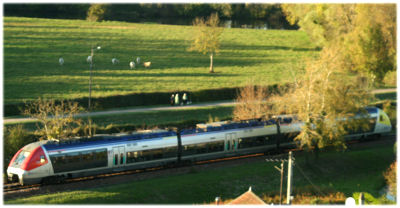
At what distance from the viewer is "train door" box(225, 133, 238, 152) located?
39875mm

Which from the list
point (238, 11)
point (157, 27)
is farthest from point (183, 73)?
point (238, 11)

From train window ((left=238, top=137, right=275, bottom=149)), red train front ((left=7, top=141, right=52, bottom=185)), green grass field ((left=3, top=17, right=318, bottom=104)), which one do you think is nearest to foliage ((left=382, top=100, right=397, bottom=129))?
green grass field ((left=3, top=17, right=318, bottom=104))

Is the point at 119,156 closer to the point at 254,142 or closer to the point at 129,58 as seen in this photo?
the point at 254,142

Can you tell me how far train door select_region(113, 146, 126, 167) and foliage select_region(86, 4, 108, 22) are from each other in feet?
222

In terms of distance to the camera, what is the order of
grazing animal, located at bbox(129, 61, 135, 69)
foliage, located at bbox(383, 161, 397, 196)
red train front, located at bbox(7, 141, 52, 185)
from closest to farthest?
red train front, located at bbox(7, 141, 52, 185)
foliage, located at bbox(383, 161, 397, 196)
grazing animal, located at bbox(129, 61, 135, 69)

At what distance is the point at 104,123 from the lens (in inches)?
1861

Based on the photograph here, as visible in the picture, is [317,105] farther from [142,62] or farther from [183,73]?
[142,62]

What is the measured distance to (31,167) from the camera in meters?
32.8

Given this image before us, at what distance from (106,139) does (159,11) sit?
8681 centimetres

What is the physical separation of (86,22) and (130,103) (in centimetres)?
4786

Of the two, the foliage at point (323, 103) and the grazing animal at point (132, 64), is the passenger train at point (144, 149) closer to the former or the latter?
the foliage at point (323, 103)

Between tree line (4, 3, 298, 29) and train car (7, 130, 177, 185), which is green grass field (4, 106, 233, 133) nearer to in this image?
train car (7, 130, 177, 185)

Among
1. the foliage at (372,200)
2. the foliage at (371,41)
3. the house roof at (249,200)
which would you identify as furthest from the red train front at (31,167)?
the foliage at (371,41)

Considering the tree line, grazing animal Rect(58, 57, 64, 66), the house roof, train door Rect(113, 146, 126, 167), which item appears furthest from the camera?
the tree line
